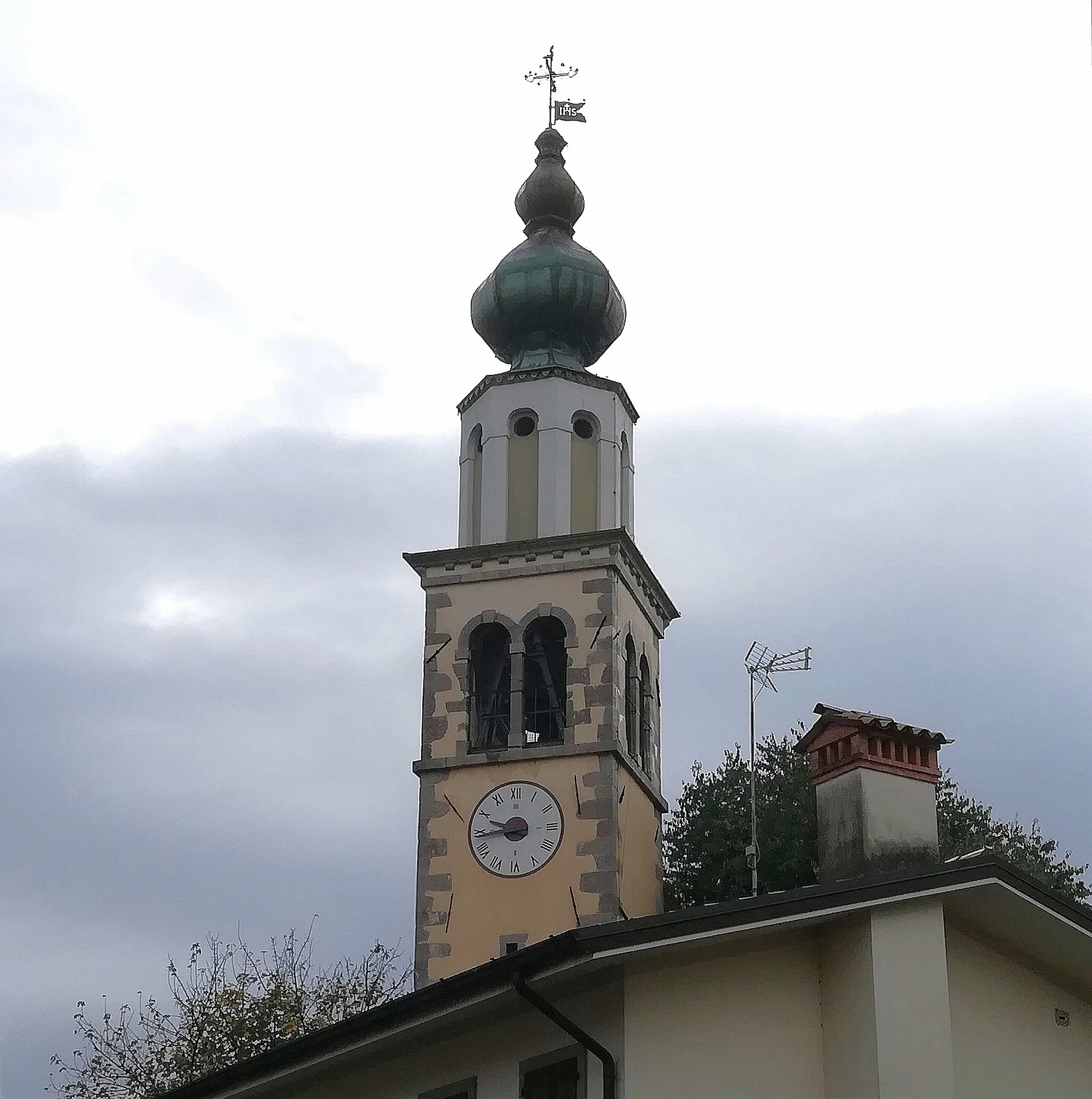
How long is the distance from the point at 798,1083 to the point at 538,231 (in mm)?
21378

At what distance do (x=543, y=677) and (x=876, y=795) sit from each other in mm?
12775

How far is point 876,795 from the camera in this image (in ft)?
59.5

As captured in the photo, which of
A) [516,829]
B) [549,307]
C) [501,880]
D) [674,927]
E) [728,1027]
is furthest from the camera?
[549,307]

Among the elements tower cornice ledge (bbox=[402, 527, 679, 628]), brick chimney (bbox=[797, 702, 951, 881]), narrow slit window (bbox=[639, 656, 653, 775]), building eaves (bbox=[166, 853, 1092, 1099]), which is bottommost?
building eaves (bbox=[166, 853, 1092, 1099])

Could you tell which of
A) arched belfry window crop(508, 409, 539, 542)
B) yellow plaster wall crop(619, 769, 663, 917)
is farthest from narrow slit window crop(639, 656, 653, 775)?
arched belfry window crop(508, 409, 539, 542)

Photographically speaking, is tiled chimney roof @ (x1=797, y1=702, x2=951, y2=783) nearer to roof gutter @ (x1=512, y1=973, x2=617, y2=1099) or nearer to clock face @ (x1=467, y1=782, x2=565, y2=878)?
roof gutter @ (x1=512, y1=973, x2=617, y2=1099)

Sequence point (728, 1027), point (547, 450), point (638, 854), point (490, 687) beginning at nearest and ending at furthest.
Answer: point (728, 1027) → point (638, 854) → point (490, 687) → point (547, 450)

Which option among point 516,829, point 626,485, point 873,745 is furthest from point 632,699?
point 873,745

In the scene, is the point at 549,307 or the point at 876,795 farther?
the point at 549,307

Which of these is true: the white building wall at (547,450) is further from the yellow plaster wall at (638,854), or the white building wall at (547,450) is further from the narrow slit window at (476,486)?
the yellow plaster wall at (638,854)

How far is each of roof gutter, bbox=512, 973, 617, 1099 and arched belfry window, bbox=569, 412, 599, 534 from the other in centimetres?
1648

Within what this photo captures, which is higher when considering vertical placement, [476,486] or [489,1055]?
[476,486]

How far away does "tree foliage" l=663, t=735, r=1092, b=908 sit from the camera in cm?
3494

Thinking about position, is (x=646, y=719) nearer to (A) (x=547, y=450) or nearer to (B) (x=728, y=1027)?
(A) (x=547, y=450)
